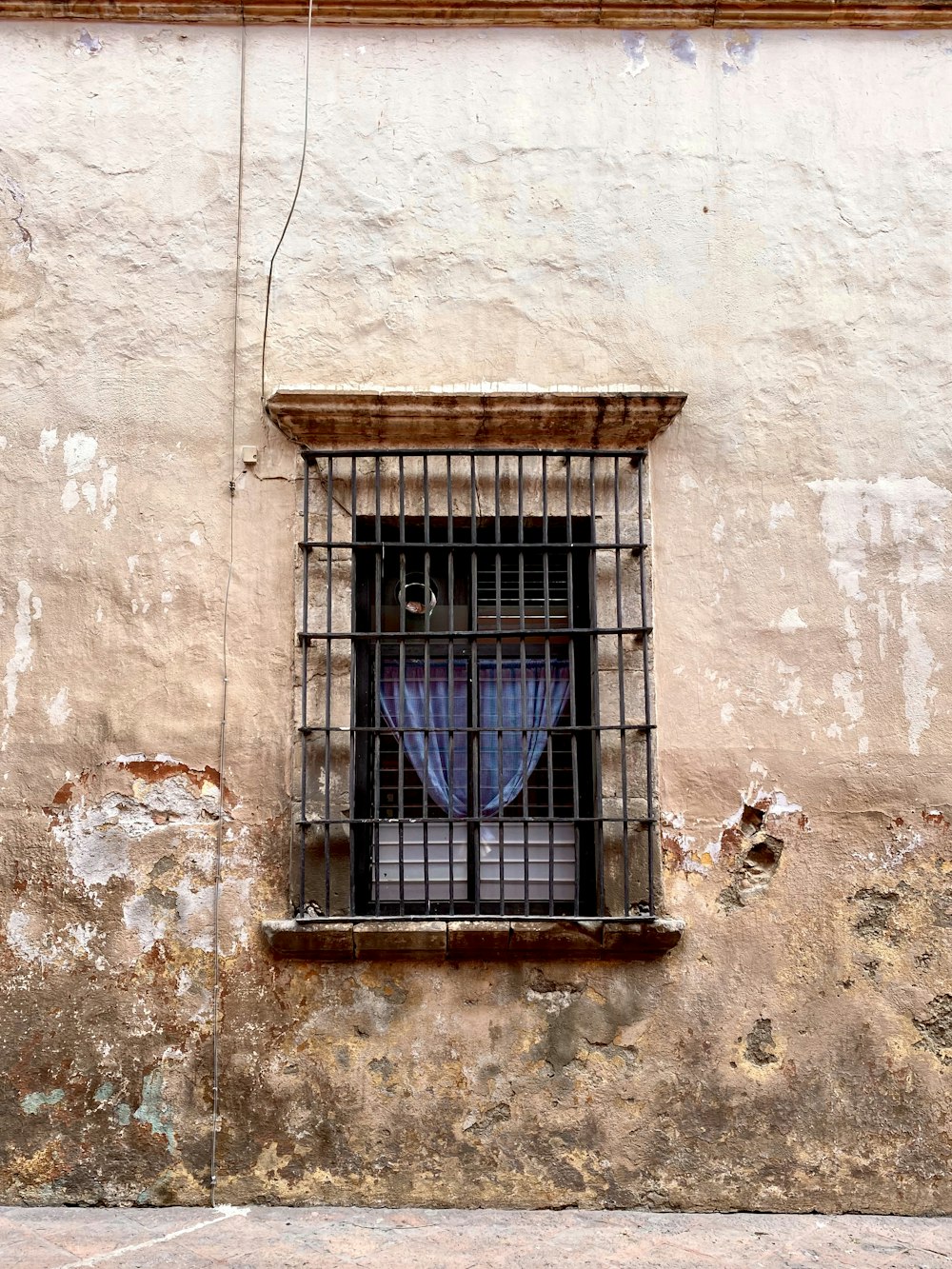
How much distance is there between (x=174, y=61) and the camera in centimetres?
440

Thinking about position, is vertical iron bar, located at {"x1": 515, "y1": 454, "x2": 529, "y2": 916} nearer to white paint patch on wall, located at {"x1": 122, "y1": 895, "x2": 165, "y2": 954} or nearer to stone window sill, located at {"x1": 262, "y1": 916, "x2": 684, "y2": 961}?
stone window sill, located at {"x1": 262, "y1": 916, "x2": 684, "y2": 961}

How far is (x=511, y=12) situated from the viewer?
14.5ft

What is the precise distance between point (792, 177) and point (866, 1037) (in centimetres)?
333

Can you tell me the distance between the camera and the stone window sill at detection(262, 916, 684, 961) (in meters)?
3.79

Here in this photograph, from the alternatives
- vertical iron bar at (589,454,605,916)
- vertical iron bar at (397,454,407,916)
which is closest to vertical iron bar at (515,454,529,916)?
vertical iron bar at (589,454,605,916)

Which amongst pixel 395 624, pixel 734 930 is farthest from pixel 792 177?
pixel 734 930

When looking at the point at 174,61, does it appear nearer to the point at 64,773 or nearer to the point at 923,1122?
the point at 64,773

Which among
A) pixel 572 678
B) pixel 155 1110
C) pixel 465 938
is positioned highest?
pixel 572 678

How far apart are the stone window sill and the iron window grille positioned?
0.07 m

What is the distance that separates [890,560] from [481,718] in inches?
66.2

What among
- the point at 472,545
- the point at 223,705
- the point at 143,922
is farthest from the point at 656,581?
the point at 143,922

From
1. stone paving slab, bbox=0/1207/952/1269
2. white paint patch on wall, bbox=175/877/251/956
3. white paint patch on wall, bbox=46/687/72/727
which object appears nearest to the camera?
stone paving slab, bbox=0/1207/952/1269

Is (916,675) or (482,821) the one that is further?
(916,675)

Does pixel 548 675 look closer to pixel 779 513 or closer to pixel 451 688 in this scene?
pixel 451 688
